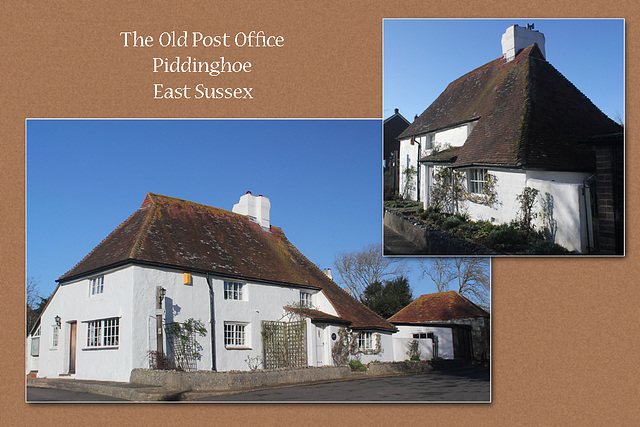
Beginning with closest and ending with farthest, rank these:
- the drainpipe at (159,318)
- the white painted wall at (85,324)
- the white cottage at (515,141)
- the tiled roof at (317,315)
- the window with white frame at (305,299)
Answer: the white cottage at (515,141) < the white painted wall at (85,324) < the drainpipe at (159,318) < the tiled roof at (317,315) < the window with white frame at (305,299)

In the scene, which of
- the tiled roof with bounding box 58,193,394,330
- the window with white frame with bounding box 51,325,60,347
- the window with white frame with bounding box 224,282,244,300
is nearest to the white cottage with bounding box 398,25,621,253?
the tiled roof with bounding box 58,193,394,330

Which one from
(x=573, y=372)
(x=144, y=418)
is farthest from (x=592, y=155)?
(x=144, y=418)

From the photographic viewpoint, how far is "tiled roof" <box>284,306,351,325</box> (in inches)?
505

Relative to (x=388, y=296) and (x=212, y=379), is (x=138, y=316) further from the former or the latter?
(x=388, y=296)

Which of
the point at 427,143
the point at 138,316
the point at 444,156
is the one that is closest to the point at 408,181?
the point at 444,156

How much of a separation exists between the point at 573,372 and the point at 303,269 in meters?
6.36

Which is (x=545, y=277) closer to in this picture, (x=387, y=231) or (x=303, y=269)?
(x=387, y=231)

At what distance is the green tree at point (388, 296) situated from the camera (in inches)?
401

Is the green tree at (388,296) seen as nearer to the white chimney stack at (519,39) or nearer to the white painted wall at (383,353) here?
the white painted wall at (383,353)

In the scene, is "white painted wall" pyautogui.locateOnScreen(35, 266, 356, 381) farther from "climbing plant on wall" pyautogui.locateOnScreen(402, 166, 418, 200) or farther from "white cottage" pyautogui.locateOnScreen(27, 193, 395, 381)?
"climbing plant on wall" pyautogui.locateOnScreen(402, 166, 418, 200)

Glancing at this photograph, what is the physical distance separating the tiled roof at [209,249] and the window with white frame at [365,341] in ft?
1.09

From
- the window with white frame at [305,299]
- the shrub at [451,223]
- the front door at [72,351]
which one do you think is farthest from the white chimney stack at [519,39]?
the front door at [72,351]

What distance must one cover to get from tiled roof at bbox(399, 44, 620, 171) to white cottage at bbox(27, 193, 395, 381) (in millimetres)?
4361

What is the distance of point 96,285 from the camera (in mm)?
11305
